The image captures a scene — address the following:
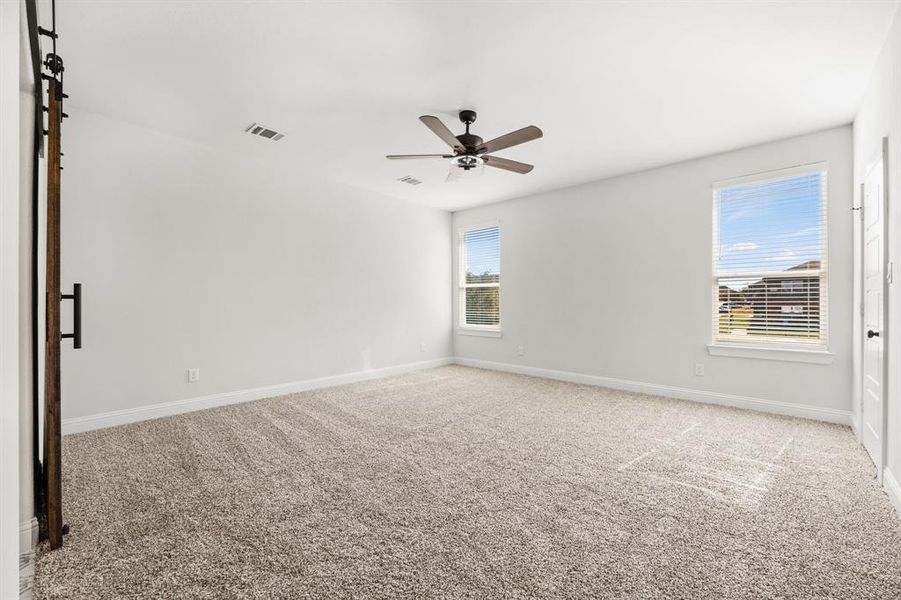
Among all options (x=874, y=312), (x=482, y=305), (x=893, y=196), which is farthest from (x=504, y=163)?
(x=482, y=305)

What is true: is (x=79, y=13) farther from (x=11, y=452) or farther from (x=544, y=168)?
(x=544, y=168)

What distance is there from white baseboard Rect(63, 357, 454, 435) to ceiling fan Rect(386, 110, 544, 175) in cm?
293

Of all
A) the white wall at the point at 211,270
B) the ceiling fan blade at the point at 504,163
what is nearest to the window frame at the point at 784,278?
the ceiling fan blade at the point at 504,163

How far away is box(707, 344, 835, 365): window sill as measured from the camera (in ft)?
12.6

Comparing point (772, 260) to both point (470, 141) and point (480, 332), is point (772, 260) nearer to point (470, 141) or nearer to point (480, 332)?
point (470, 141)

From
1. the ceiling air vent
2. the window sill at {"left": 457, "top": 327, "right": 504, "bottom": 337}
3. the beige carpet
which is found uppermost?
the ceiling air vent

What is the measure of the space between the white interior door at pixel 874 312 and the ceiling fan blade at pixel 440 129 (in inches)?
108

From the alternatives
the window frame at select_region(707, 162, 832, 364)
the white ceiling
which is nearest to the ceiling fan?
the white ceiling

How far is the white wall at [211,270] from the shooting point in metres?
3.59

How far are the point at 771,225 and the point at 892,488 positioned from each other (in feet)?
8.56

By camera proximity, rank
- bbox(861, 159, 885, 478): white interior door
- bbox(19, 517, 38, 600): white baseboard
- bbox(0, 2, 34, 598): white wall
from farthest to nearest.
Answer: bbox(861, 159, 885, 478): white interior door < bbox(19, 517, 38, 600): white baseboard < bbox(0, 2, 34, 598): white wall

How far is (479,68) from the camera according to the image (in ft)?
9.36

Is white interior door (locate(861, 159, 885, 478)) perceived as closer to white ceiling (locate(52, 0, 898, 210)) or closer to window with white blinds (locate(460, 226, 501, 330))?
white ceiling (locate(52, 0, 898, 210))

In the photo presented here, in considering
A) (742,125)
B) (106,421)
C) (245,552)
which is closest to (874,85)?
(742,125)
